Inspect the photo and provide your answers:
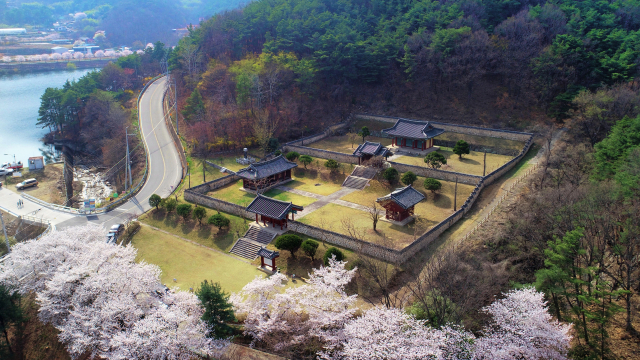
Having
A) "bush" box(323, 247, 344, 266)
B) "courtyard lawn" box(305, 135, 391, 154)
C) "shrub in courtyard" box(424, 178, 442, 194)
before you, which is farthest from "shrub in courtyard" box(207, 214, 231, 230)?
"courtyard lawn" box(305, 135, 391, 154)

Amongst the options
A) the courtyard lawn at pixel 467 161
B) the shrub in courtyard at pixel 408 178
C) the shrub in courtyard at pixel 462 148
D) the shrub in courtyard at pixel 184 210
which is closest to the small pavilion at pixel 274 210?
the shrub in courtyard at pixel 184 210

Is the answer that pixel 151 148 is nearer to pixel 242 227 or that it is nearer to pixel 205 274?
pixel 242 227

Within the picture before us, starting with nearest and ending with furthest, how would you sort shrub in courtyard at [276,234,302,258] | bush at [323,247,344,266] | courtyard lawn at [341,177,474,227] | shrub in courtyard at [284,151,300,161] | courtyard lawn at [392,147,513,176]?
bush at [323,247,344,266] → shrub in courtyard at [276,234,302,258] → courtyard lawn at [341,177,474,227] → courtyard lawn at [392,147,513,176] → shrub in courtyard at [284,151,300,161]

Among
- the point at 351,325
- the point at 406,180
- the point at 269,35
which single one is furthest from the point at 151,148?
the point at 351,325

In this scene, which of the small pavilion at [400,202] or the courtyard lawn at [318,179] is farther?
the courtyard lawn at [318,179]

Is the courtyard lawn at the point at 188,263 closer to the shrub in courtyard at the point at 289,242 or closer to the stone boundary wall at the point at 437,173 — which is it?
the shrub in courtyard at the point at 289,242

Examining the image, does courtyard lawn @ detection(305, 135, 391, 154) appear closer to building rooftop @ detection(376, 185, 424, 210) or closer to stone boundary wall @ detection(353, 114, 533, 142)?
stone boundary wall @ detection(353, 114, 533, 142)

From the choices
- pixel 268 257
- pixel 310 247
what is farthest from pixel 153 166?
pixel 310 247

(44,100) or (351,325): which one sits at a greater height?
(44,100)
